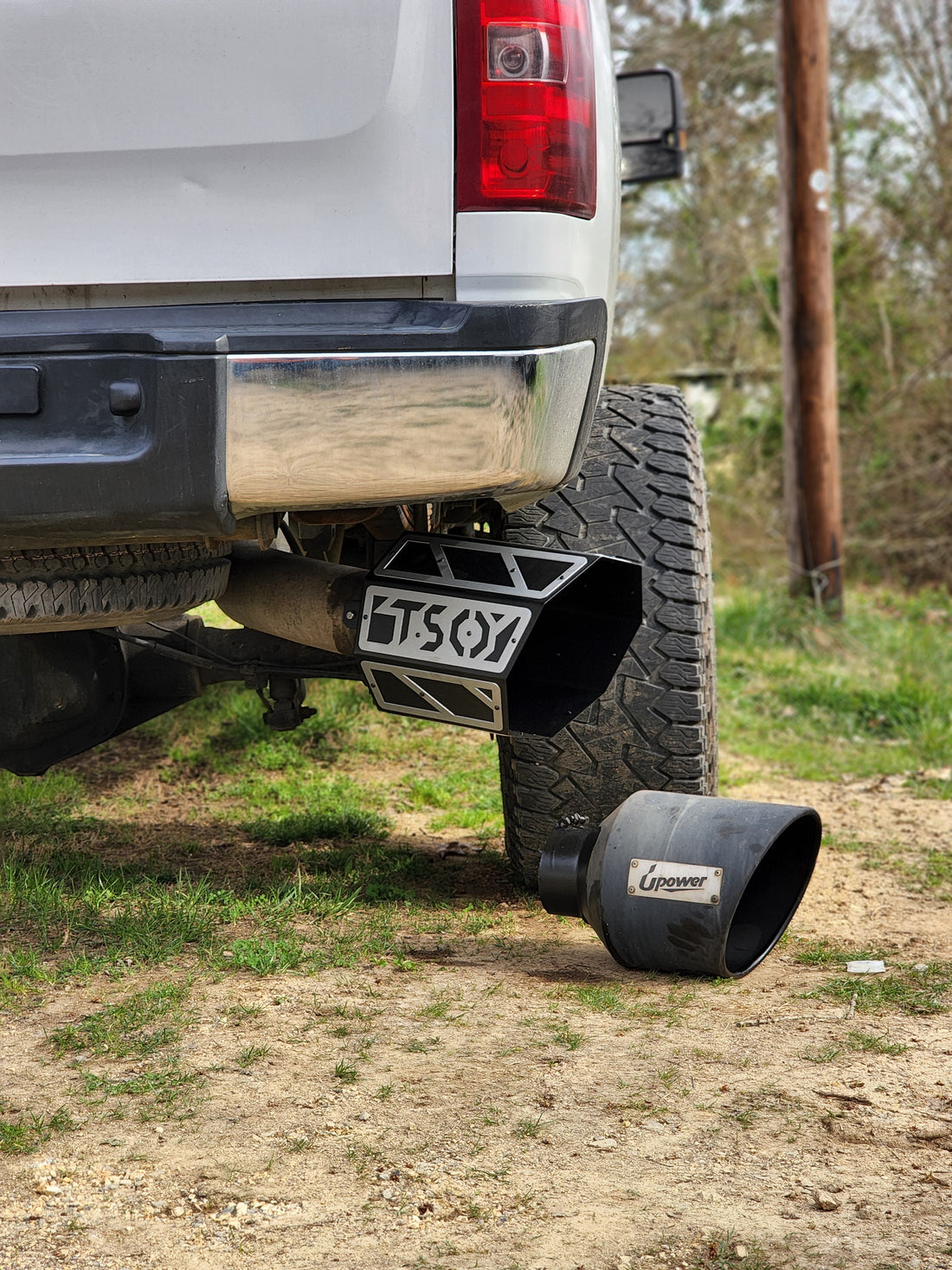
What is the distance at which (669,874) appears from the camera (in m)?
2.13

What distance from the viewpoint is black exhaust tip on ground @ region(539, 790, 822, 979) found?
2.11 meters

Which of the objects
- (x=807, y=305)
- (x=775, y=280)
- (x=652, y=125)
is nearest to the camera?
(x=652, y=125)

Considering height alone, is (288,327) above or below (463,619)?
above

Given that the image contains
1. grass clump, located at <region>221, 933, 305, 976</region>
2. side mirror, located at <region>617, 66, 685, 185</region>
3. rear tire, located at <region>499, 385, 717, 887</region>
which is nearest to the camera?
grass clump, located at <region>221, 933, 305, 976</region>

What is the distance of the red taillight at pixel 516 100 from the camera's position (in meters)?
1.67

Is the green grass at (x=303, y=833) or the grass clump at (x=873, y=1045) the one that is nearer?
the grass clump at (x=873, y=1045)

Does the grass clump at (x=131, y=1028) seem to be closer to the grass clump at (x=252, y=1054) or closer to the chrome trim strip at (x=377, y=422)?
the grass clump at (x=252, y=1054)

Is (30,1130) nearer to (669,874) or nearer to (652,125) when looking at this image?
(669,874)

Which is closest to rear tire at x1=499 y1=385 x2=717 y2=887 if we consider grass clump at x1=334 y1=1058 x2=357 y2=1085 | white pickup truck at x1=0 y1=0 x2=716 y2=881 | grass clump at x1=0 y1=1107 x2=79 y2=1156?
white pickup truck at x1=0 y1=0 x2=716 y2=881

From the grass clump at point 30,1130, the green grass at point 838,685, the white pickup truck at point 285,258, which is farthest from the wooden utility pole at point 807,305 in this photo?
the grass clump at point 30,1130

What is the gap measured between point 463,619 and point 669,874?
22.4 inches
